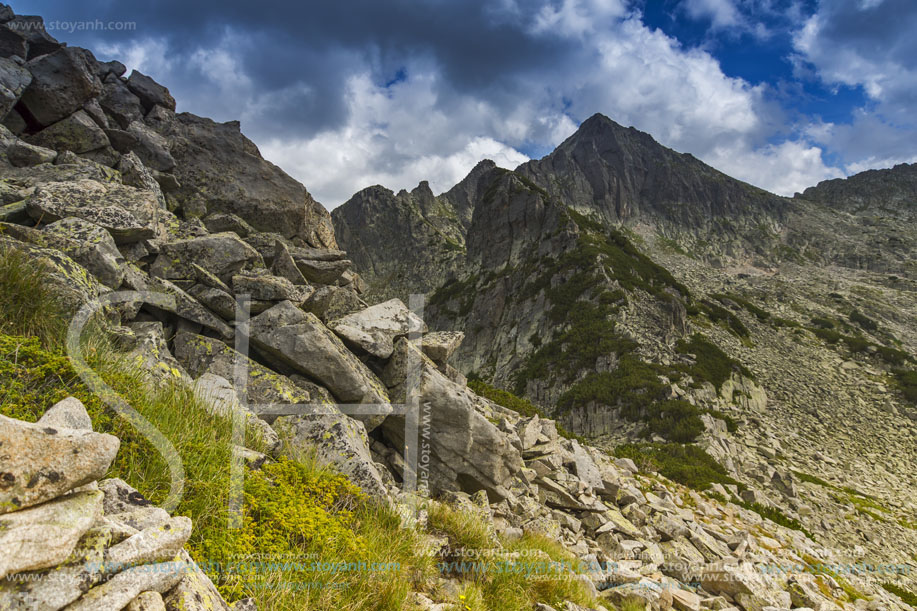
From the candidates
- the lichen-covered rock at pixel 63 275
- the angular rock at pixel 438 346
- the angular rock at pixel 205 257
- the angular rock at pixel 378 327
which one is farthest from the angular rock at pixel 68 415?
the angular rock at pixel 438 346

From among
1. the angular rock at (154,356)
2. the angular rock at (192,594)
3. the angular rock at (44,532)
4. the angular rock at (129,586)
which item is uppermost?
the angular rock at (154,356)

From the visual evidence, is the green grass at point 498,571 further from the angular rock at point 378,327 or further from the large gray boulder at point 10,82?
the large gray boulder at point 10,82

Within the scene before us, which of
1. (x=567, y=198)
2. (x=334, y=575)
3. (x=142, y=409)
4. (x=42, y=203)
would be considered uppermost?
(x=567, y=198)

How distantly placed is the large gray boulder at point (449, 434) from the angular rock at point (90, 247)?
18.0 feet

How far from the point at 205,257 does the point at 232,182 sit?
5.90 m

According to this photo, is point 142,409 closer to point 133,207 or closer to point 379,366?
point 379,366

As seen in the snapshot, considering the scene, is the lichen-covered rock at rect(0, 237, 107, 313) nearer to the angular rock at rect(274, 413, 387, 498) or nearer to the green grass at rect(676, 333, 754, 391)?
the angular rock at rect(274, 413, 387, 498)

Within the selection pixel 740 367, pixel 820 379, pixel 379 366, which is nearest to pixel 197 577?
pixel 379 366

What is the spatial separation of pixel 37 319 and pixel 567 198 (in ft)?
370

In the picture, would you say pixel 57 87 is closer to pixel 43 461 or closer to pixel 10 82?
pixel 10 82

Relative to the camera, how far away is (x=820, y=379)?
3906 centimetres

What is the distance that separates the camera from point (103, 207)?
8.11 metres

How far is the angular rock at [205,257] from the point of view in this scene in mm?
8695

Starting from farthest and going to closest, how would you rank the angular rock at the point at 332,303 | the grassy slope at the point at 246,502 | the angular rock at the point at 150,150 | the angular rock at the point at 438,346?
the angular rock at the point at 150,150 → the angular rock at the point at 438,346 → the angular rock at the point at 332,303 → the grassy slope at the point at 246,502
